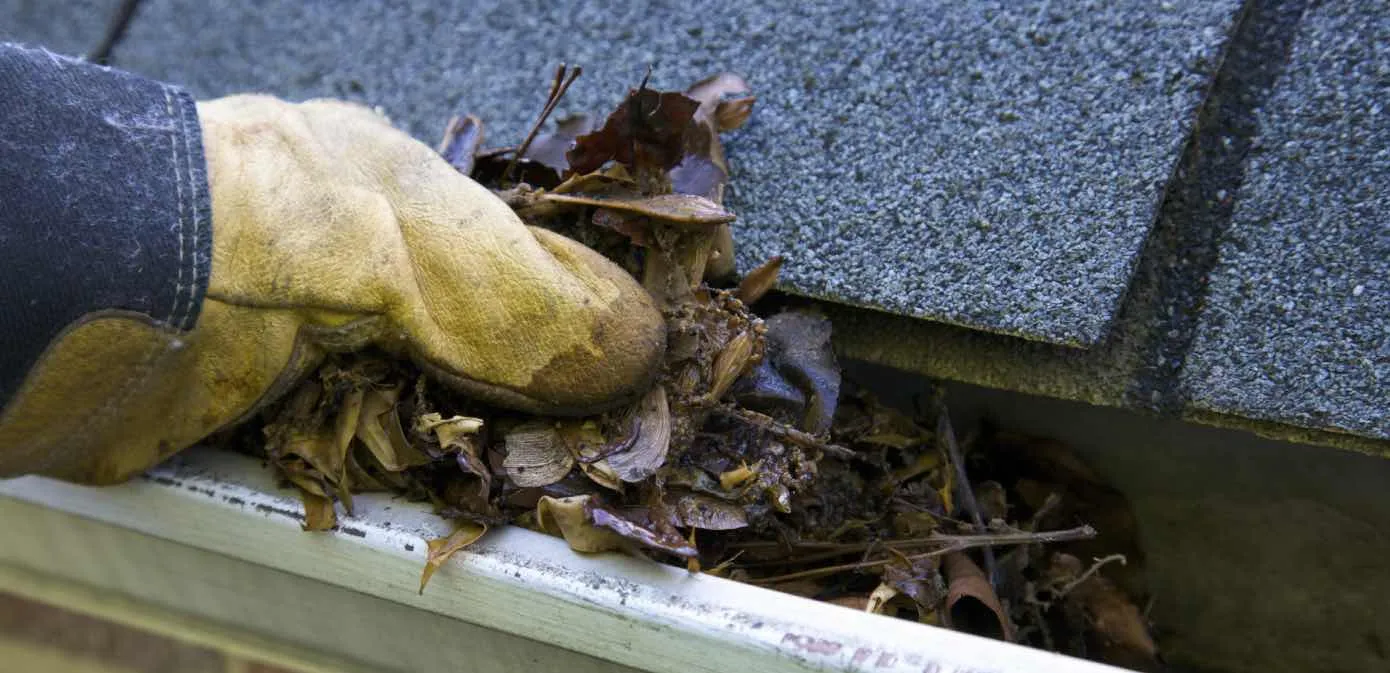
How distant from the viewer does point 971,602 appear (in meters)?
1.00

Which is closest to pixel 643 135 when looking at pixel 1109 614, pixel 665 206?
pixel 665 206

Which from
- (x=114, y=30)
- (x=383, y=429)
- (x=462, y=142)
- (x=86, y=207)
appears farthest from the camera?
(x=114, y=30)

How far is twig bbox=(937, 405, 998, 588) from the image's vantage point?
1.00 metres

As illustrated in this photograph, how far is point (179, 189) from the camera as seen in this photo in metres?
0.86

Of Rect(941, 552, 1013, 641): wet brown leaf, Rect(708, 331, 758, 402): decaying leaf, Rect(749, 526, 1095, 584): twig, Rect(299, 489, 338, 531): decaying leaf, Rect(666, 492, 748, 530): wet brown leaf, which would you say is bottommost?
Rect(941, 552, 1013, 641): wet brown leaf

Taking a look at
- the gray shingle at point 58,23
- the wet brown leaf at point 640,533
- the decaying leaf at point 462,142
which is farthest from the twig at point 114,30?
the wet brown leaf at point 640,533

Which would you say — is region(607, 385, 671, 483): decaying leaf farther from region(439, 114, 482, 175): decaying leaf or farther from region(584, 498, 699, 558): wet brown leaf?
region(439, 114, 482, 175): decaying leaf

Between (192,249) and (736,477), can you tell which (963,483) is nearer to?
(736,477)

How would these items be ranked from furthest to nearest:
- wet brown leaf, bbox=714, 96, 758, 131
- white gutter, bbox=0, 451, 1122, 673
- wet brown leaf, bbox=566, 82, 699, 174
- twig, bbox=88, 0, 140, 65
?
twig, bbox=88, 0, 140, 65
wet brown leaf, bbox=714, 96, 758, 131
wet brown leaf, bbox=566, 82, 699, 174
white gutter, bbox=0, 451, 1122, 673

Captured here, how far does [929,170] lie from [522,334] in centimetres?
44

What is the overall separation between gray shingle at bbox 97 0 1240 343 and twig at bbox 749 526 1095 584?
18 centimetres

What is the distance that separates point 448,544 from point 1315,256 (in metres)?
0.79

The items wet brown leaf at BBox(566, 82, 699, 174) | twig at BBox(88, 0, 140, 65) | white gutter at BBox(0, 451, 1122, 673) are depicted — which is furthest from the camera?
twig at BBox(88, 0, 140, 65)

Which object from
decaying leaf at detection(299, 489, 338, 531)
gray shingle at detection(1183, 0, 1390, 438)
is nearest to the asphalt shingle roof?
gray shingle at detection(1183, 0, 1390, 438)
